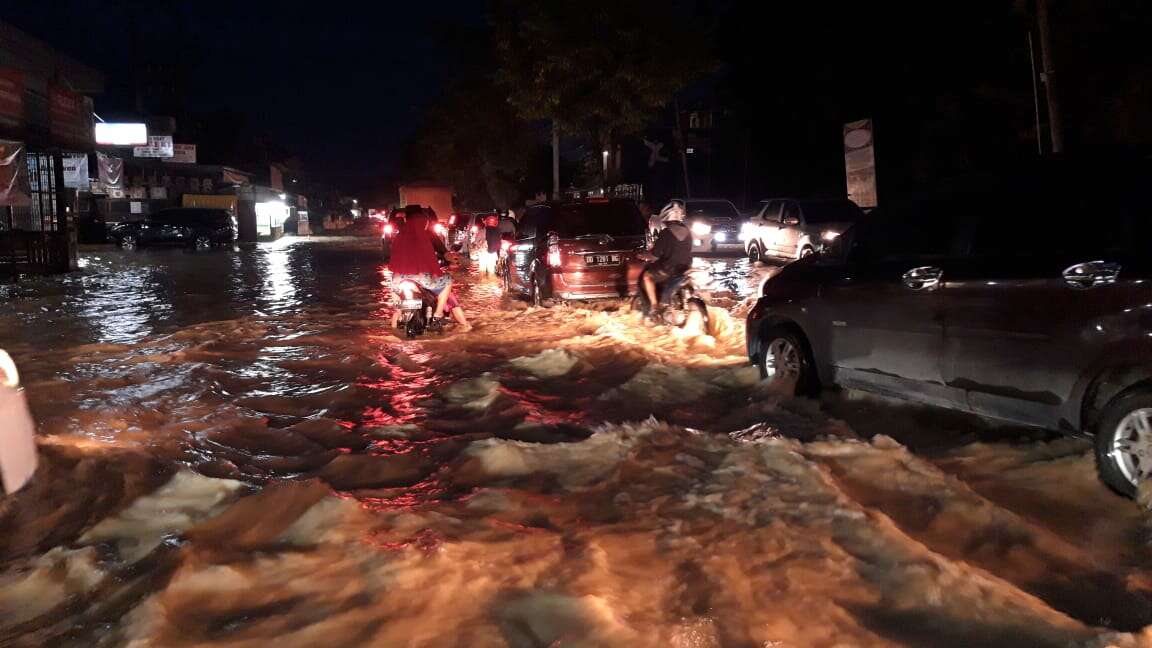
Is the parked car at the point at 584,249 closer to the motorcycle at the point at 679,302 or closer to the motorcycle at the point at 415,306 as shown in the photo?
the motorcycle at the point at 679,302

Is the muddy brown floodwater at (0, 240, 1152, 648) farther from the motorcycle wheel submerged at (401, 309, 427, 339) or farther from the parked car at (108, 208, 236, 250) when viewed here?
the parked car at (108, 208, 236, 250)

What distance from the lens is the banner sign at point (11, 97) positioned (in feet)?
56.9

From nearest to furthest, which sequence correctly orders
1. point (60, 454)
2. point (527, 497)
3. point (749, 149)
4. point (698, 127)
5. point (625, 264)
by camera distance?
point (527, 497), point (60, 454), point (625, 264), point (749, 149), point (698, 127)

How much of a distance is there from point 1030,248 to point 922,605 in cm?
248

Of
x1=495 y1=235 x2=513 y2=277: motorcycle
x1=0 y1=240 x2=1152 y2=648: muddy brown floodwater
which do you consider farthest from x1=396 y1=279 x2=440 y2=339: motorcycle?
x1=495 y1=235 x2=513 y2=277: motorcycle

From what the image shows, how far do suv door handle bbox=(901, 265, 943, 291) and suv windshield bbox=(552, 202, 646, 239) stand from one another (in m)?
7.67

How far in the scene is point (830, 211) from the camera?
20078 millimetres

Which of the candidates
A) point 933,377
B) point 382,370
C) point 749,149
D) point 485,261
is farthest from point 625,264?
point 749,149

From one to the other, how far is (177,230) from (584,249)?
3027 centimetres

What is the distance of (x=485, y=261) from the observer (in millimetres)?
23266

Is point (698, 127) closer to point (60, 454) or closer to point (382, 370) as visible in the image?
point (382, 370)

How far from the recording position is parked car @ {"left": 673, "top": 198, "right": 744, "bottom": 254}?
2598 cm

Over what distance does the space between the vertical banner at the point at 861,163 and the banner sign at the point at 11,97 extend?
710 inches

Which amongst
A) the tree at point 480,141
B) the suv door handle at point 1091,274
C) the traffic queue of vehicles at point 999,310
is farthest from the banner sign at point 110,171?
the suv door handle at point 1091,274
